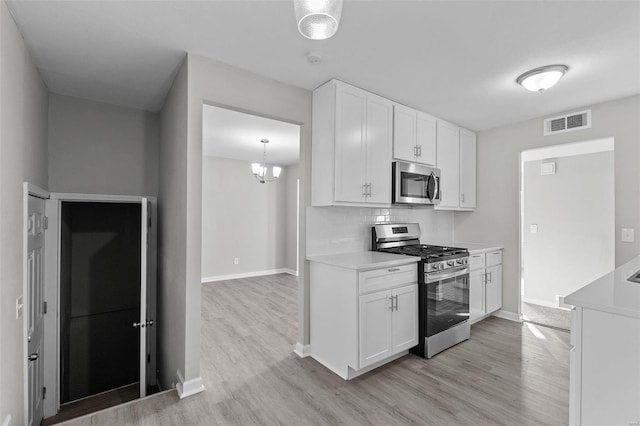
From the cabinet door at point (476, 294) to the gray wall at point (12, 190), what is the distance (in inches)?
154

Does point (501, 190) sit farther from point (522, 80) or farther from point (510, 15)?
point (510, 15)

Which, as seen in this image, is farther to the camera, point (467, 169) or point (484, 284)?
point (467, 169)

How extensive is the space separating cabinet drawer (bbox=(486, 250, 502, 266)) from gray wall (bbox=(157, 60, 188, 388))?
11.2 ft

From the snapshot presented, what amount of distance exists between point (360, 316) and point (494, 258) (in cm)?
244

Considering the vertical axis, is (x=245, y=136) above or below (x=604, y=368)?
above

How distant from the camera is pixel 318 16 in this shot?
1.23m

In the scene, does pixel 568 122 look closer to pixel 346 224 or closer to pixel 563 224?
pixel 563 224

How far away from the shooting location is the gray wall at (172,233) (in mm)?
2387

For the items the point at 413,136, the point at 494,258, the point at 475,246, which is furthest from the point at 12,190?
the point at 494,258

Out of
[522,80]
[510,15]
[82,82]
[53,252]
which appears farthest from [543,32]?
[53,252]

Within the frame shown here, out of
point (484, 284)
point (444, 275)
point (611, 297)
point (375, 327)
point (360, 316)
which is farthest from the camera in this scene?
point (484, 284)

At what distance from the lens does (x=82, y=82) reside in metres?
2.77

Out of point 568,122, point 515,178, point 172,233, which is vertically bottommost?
point 172,233

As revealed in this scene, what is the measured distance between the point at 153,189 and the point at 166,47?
1.78 meters
